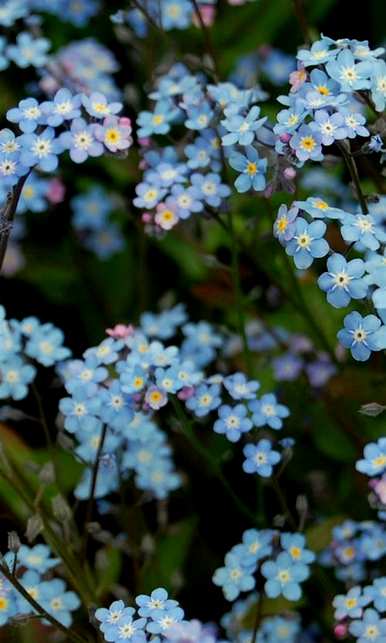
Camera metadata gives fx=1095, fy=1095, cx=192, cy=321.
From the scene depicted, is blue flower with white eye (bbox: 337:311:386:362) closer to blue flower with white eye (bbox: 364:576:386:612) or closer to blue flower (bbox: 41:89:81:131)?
blue flower with white eye (bbox: 364:576:386:612)

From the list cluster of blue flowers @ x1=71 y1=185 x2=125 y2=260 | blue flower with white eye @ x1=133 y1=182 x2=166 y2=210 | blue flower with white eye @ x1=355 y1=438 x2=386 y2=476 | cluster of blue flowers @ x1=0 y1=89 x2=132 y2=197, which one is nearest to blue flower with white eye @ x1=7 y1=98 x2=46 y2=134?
cluster of blue flowers @ x1=0 y1=89 x2=132 y2=197

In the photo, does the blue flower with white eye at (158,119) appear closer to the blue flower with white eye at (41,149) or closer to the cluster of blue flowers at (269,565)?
the blue flower with white eye at (41,149)

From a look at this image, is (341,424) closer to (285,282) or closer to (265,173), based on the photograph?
(285,282)

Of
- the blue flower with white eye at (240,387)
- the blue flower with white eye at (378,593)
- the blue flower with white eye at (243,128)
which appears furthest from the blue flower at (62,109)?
the blue flower with white eye at (378,593)

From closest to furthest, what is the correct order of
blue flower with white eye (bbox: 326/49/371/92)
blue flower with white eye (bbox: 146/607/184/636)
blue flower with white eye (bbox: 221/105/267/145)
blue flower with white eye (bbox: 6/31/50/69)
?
1. blue flower with white eye (bbox: 146/607/184/636)
2. blue flower with white eye (bbox: 326/49/371/92)
3. blue flower with white eye (bbox: 221/105/267/145)
4. blue flower with white eye (bbox: 6/31/50/69)

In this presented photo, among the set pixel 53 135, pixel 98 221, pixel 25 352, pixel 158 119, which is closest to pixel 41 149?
pixel 53 135
